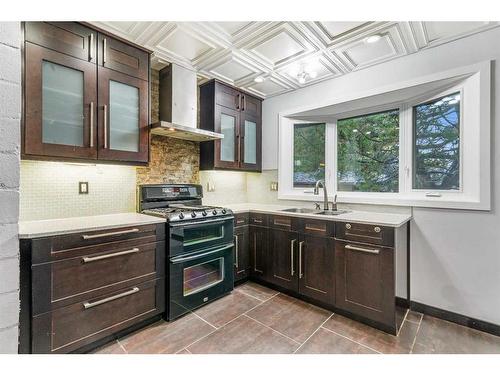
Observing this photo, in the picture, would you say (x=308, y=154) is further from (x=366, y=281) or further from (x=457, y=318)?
(x=457, y=318)

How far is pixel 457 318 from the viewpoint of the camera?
213cm

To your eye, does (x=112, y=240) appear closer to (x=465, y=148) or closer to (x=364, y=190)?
(x=364, y=190)

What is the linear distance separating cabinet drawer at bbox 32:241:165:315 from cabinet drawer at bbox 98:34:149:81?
1.50 m

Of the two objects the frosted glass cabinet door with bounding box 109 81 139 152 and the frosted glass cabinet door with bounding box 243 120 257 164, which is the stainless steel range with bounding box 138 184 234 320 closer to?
the frosted glass cabinet door with bounding box 109 81 139 152

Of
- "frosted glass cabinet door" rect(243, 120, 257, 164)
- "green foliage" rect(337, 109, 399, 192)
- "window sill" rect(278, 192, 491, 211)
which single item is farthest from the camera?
"frosted glass cabinet door" rect(243, 120, 257, 164)

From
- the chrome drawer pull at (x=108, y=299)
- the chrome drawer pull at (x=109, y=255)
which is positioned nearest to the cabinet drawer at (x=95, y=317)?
the chrome drawer pull at (x=108, y=299)

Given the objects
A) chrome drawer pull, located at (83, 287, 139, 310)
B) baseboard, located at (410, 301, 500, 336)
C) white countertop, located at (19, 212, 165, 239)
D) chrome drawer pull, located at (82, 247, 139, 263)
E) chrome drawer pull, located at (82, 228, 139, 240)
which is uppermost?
white countertop, located at (19, 212, 165, 239)

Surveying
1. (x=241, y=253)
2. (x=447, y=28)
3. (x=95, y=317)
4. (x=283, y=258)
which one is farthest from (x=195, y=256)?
(x=447, y=28)

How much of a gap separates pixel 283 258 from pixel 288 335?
2.73ft

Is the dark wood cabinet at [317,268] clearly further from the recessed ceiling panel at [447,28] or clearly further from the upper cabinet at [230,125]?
the recessed ceiling panel at [447,28]

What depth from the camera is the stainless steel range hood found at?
8.43ft

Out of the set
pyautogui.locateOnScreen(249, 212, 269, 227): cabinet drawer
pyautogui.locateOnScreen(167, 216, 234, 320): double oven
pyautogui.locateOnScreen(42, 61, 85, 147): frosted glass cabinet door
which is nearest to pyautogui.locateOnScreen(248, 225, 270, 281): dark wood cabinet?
pyautogui.locateOnScreen(249, 212, 269, 227): cabinet drawer

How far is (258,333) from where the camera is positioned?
198 centimetres

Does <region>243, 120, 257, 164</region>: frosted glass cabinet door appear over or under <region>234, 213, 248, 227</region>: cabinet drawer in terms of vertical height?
over
